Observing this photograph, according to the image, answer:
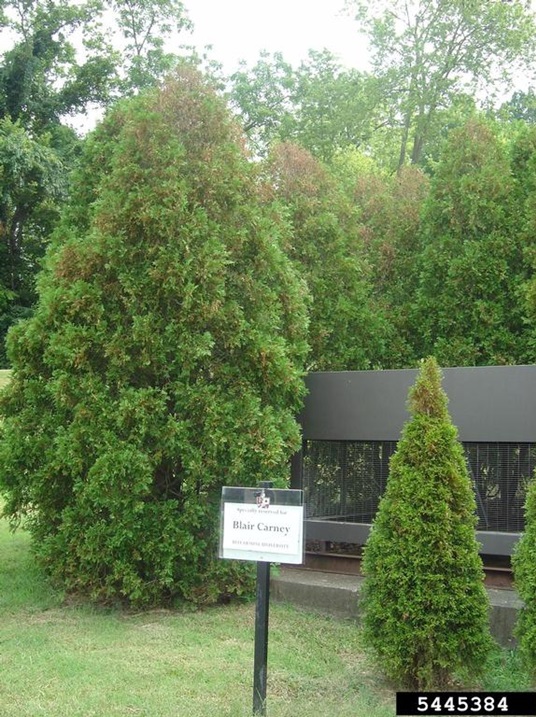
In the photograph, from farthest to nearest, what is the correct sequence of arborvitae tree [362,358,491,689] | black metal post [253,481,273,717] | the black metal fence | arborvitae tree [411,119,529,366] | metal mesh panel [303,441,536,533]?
arborvitae tree [411,119,529,366]
metal mesh panel [303,441,536,533]
the black metal fence
arborvitae tree [362,358,491,689]
black metal post [253,481,273,717]

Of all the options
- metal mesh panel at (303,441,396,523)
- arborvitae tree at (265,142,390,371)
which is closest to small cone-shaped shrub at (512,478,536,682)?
metal mesh panel at (303,441,396,523)

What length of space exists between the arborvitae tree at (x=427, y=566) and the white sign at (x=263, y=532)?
3.78 ft

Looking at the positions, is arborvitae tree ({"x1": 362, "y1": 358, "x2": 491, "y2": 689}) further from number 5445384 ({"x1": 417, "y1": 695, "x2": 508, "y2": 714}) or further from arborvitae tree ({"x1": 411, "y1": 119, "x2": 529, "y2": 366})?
arborvitae tree ({"x1": 411, "y1": 119, "x2": 529, "y2": 366})

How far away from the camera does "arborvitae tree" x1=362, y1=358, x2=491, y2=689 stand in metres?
5.79

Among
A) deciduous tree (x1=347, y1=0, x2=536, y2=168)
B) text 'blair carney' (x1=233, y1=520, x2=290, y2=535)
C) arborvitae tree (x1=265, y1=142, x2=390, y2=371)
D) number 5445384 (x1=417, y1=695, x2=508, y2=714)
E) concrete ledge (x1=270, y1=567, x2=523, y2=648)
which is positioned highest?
deciduous tree (x1=347, y1=0, x2=536, y2=168)

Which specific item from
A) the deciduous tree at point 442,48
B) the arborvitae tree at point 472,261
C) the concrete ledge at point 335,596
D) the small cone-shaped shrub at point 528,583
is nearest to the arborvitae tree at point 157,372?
the concrete ledge at point 335,596

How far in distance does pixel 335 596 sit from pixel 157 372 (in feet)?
9.62

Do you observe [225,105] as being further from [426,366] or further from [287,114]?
[287,114]

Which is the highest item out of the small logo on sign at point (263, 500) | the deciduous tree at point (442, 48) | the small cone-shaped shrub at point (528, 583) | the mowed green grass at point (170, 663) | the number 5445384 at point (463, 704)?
the deciduous tree at point (442, 48)

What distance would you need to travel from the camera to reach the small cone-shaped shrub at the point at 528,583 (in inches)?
220

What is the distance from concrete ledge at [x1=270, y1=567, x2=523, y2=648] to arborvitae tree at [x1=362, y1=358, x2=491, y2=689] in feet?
5.84

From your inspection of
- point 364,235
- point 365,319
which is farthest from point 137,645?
point 364,235

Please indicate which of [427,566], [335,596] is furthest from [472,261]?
[427,566]

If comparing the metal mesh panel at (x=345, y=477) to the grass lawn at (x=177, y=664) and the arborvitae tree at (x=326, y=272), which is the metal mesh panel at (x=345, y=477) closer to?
the grass lawn at (x=177, y=664)
